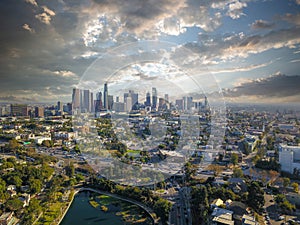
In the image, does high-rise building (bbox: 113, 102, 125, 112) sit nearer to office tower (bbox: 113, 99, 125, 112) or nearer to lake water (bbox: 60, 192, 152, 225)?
office tower (bbox: 113, 99, 125, 112)

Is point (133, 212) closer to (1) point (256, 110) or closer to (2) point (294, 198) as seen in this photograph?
(2) point (294, 198)

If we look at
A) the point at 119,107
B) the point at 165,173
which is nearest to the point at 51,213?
the point at 165,173

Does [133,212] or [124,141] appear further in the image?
[124,141]

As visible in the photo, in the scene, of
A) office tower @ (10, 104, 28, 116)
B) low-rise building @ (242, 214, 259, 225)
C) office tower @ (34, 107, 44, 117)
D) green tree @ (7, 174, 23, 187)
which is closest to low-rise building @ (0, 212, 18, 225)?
green tree @ (7, 174, 23, 187)

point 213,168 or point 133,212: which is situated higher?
point 213,168

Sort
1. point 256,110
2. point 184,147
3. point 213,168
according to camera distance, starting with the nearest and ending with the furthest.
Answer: point 213,168
point 184,147
point 256,110

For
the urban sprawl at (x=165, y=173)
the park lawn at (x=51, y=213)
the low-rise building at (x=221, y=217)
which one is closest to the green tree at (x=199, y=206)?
the urban sprawl at (x=165, y=173)

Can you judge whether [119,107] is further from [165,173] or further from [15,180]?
[15,180]

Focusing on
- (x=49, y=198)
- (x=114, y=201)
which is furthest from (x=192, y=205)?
(x=49, y=198)
